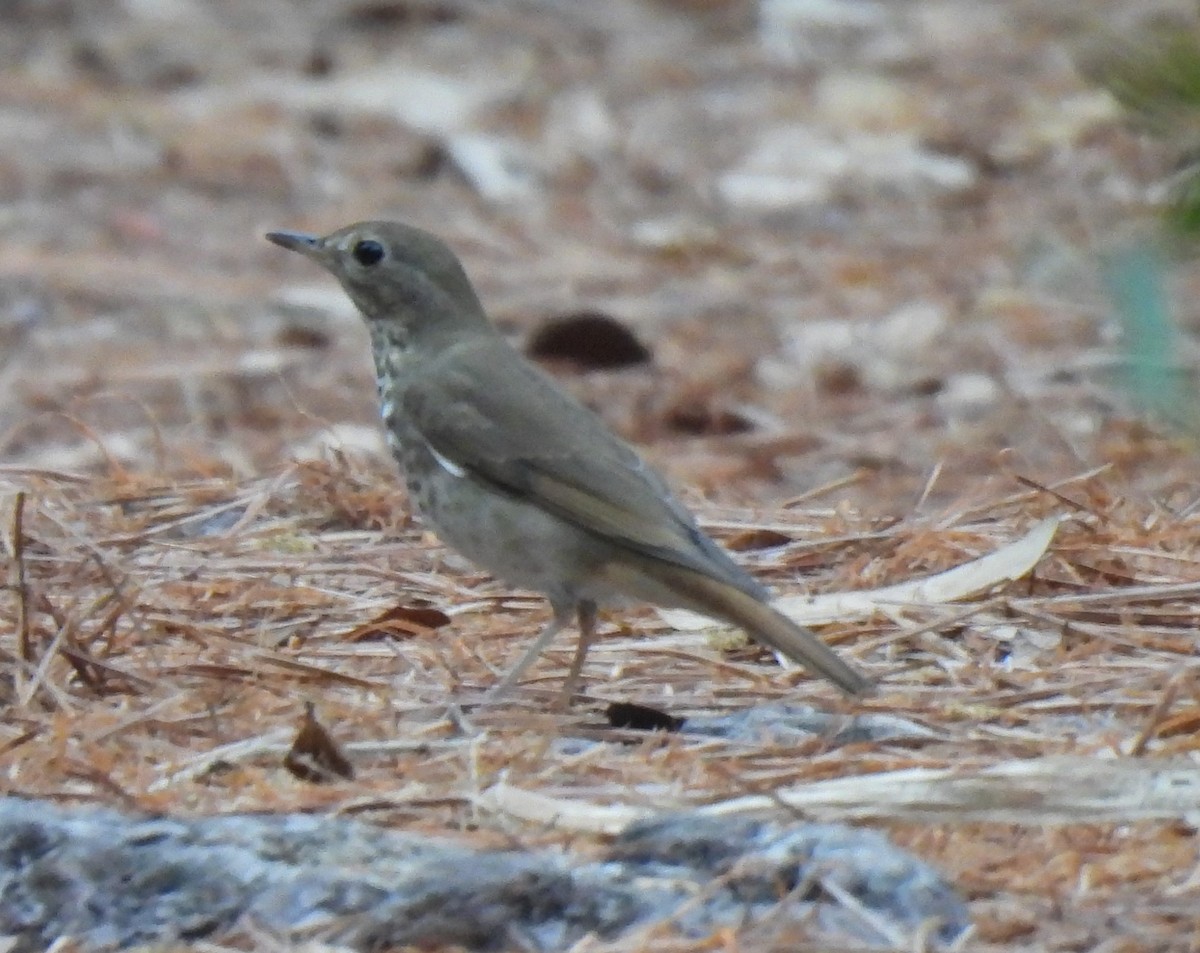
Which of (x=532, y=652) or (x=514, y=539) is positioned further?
(x=514, y=539)

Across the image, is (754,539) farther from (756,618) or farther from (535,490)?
(756,618)

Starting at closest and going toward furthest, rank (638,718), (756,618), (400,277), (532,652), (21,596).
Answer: (638,718) → (756,618) → (21,596) → (532,652) → (400,277)

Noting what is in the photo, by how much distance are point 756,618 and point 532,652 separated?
20.1 inches

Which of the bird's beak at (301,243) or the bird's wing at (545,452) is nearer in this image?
the bird's wing at (545,452)

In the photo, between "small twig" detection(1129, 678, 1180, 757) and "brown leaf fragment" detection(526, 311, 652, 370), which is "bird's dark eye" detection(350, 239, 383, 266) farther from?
"brown leaf fragment" detection(526, 311, 652, 370)

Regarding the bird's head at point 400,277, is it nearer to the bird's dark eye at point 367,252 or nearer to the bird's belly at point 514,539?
the bird's dark eye at point 367,252

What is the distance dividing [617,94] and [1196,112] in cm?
Answer: 1196

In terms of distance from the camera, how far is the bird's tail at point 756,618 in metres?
4.62

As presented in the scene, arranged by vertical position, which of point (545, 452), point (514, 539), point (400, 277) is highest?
point (400, 277)

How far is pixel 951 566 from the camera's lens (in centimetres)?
574

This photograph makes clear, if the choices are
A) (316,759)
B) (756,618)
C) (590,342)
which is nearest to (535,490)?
(756,618)

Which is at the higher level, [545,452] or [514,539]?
[545,452]

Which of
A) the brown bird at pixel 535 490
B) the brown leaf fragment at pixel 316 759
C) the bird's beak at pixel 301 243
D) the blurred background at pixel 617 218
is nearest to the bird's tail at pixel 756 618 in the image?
the brown bird at pixel 535 490

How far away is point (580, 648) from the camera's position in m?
5.14
